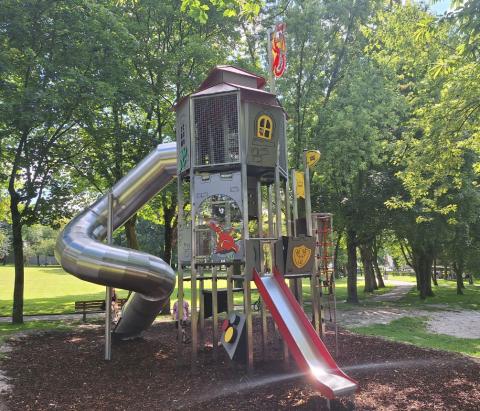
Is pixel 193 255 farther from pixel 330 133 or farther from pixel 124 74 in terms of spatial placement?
pixel 330 133

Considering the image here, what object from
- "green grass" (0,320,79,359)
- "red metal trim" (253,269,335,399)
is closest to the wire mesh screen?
"red metal trim" (253,269,335,399)

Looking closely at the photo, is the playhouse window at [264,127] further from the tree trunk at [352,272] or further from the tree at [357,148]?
the tree trunk at [352,272]

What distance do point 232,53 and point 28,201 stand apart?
36.3 feet

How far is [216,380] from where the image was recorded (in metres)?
8.09

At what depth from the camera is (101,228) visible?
34.9 ft

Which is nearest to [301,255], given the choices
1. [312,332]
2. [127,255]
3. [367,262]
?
[312,332]

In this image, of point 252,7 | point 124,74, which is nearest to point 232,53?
point 124,74

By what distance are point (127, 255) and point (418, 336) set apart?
9.69 m

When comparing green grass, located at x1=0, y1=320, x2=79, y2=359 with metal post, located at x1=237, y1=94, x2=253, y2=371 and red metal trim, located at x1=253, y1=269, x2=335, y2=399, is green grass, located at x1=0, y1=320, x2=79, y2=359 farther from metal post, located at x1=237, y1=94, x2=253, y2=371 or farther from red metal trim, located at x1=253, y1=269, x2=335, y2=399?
red metal trim, located at x1=253, y1=269, x2=335, y2=399

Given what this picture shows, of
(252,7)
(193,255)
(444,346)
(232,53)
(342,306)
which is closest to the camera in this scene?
(252,7)

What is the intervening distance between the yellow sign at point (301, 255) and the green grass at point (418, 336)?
461 centimetres

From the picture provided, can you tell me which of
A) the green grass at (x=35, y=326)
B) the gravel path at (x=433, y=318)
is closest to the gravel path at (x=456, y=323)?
the gravel path at (x=433, y=318)

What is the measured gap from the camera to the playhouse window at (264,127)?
29.4 feet

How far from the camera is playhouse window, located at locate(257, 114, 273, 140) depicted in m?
8.96
